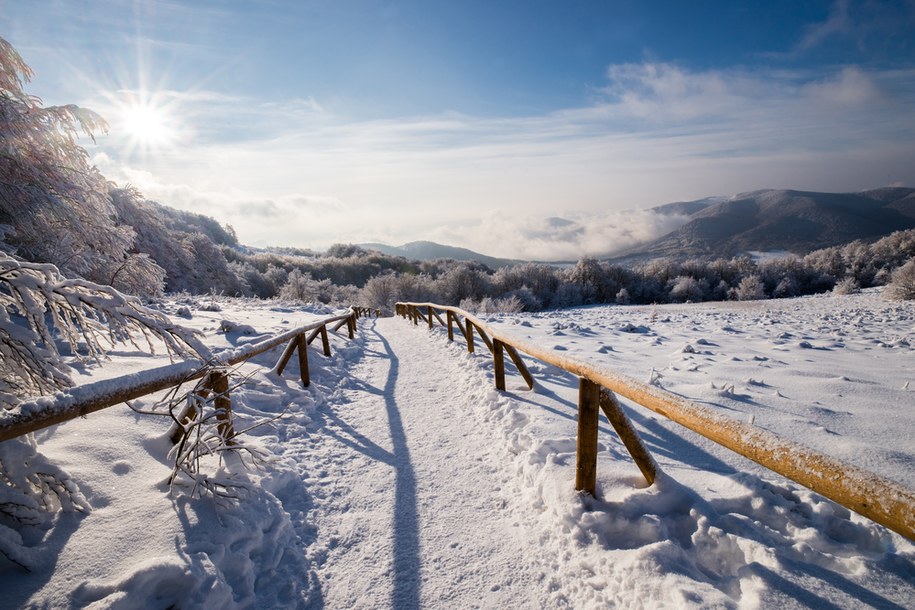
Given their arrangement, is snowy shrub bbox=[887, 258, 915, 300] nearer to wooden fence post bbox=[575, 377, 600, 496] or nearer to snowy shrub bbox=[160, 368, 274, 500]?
wooden fence post bbox=[575, 377, 600, 496]

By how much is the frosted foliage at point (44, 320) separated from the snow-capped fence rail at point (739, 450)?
2.83m

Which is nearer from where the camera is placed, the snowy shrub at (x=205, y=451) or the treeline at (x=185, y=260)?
the snowy shrub at (x=205, y=451)

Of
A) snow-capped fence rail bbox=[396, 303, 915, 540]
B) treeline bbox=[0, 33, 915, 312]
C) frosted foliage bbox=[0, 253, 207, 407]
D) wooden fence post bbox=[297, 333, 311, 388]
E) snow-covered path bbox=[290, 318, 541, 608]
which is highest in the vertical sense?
treeline bbox=[0, 33, 915, 312]

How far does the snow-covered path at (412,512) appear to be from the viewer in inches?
91.2

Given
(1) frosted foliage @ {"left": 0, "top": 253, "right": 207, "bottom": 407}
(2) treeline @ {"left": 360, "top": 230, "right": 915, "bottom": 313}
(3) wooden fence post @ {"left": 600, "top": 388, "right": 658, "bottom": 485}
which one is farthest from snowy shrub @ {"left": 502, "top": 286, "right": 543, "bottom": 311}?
(1) frosted foliage @ {"left": 0, "top": 253, "right": 207, "bottom": 407}

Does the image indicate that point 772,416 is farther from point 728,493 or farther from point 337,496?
point 337,496

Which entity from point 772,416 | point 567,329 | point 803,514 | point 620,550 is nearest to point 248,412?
point 620,550

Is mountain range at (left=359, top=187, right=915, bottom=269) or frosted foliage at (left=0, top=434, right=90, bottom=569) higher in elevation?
mountain range at (left=359, top=187, right=915, bottom=269)

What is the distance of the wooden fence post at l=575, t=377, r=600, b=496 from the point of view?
9.00ft

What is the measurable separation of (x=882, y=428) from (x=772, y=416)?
0.80 m

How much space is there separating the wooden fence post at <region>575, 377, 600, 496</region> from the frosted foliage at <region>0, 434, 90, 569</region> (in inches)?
124

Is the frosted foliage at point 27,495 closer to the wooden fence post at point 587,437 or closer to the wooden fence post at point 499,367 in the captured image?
the wooden fence post at point 587,437

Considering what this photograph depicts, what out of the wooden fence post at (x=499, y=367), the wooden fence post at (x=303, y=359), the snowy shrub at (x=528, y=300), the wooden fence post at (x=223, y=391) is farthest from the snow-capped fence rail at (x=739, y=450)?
the snowy shrub at (x=528, y=300)

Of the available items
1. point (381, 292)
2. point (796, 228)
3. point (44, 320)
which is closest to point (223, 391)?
point (44, 320)
